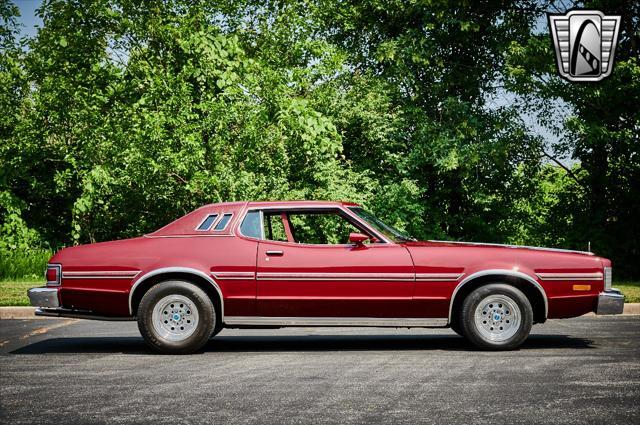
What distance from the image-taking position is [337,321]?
27.6 ft

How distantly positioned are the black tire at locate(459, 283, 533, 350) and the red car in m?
0.01

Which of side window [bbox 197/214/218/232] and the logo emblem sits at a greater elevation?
the logo emblem

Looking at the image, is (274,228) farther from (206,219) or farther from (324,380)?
(324,380)

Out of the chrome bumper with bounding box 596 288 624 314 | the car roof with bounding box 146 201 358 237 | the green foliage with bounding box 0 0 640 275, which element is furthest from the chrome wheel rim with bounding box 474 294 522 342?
the green foliage with bounding box 0 0 640 275

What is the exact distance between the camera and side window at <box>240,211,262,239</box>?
8.68m

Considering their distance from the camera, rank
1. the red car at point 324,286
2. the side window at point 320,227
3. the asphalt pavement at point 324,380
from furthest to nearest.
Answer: the side window at point 320,227 → the red car at point 324,286 → the asphalt pavement at point 324,380

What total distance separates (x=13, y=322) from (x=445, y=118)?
16877 mm

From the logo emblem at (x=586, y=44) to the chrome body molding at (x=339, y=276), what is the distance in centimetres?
1476

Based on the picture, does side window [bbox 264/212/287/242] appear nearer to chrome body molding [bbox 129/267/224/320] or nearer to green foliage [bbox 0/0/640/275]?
chrome body molding [bbox 129/267/224/320]

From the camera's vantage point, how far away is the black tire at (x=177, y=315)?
841cm

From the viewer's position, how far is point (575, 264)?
8.52 metres

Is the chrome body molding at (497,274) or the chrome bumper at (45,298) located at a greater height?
the chrome body molding at (497,274)

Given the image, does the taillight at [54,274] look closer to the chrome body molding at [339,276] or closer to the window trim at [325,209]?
the window trim at [325,209]

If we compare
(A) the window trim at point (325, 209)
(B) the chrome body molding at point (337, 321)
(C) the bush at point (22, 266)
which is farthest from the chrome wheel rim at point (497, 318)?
(C) the bush at point (22, 266)
